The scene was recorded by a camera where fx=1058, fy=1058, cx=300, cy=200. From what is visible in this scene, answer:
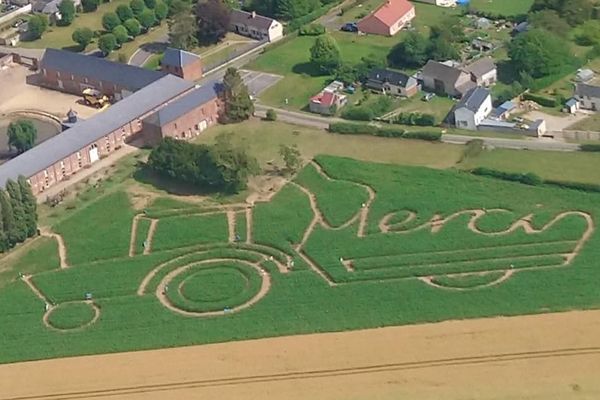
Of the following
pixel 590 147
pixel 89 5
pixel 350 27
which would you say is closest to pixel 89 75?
pixel 89 5

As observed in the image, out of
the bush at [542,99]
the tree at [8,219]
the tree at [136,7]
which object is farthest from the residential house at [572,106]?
the tree at [136,7]

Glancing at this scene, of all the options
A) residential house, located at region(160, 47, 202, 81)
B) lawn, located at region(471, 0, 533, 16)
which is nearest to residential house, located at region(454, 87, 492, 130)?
lawn, located at region(471, 0, 533, 16)

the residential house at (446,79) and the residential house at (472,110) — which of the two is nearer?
the residential house at (472,110)

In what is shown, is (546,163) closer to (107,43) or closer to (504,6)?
(504,6)

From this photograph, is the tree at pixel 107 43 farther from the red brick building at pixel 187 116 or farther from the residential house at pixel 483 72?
the residential house at pixel 483 72

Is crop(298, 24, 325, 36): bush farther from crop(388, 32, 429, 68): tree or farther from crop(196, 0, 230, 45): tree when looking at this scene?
crop(388, 32, 429, 68): tree

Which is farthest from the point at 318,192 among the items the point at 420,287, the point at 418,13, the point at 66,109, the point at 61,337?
the point at 418,13
